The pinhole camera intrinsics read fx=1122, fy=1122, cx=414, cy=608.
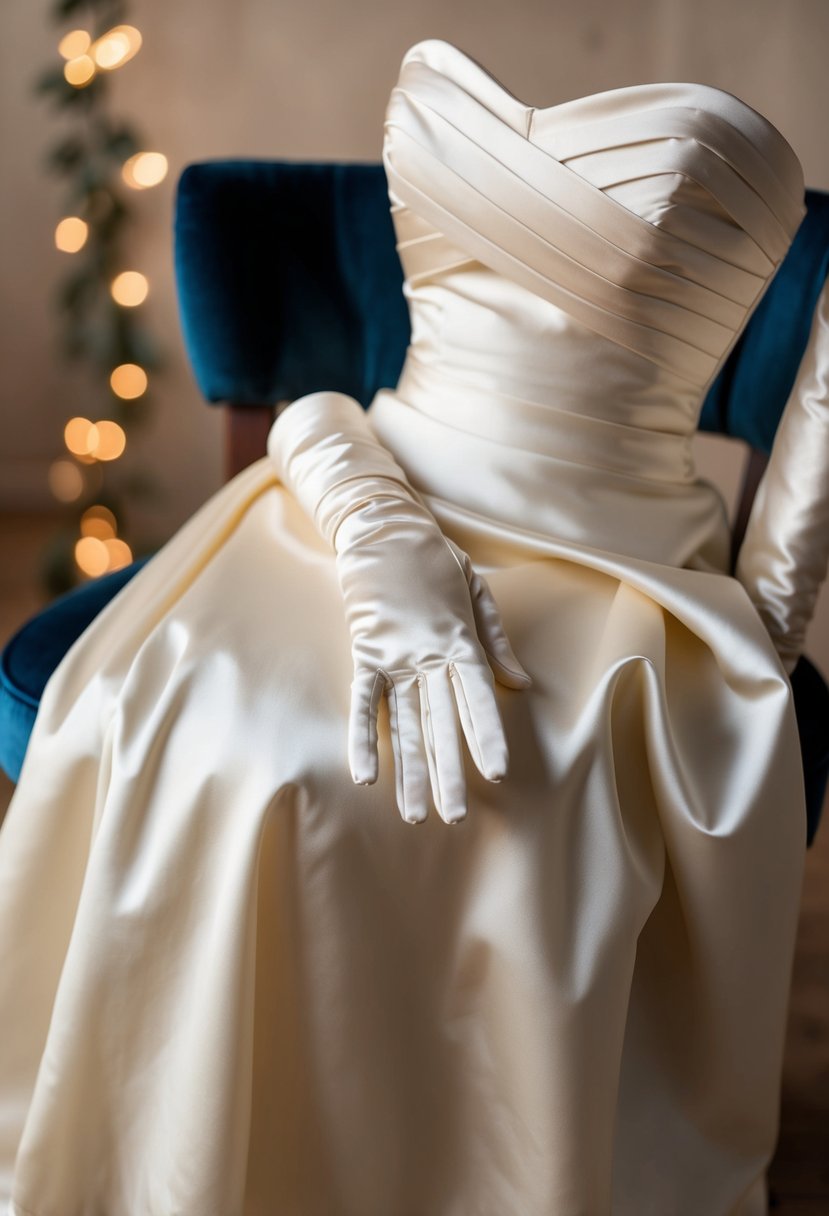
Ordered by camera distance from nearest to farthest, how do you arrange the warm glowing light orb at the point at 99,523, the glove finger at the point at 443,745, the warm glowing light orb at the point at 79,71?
the glove finger at the point at 443,745 < the warm glowing light orb at the point at 79,71 < the warm glowing light orb at the point at 99,523

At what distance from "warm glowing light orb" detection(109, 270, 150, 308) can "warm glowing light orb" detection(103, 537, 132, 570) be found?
1.85ft

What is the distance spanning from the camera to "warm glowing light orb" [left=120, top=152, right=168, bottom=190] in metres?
2.62

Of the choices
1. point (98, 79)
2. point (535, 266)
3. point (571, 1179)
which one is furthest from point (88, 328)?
point (571, 1179)

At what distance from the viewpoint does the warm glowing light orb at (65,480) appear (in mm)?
2797

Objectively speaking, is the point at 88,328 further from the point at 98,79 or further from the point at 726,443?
the point at 726,443

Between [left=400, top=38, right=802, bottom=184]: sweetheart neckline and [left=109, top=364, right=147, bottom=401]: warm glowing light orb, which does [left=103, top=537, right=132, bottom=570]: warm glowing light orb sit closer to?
[left=109, top=364, right=147, bottom=401]: warm glowing light orb

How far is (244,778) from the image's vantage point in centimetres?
89

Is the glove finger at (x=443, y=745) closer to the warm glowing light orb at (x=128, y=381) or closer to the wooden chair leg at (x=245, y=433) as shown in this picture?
the wooden chair leg at (x=245, y=433)

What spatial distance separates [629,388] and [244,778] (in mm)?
577

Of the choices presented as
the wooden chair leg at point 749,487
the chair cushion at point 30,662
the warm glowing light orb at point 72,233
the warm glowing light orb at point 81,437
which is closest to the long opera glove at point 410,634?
the chair cushion at point 30,662

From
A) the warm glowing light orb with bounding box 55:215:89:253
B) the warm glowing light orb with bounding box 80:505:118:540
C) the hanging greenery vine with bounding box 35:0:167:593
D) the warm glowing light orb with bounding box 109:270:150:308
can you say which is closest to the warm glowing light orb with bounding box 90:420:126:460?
the hanging greenery vine with bounding box 35:0:167:593

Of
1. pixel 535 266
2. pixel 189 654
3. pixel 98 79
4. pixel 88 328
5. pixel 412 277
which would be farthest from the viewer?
pixel 88 328

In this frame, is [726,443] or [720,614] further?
[726,443]

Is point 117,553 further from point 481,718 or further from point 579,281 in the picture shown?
point 481,718
